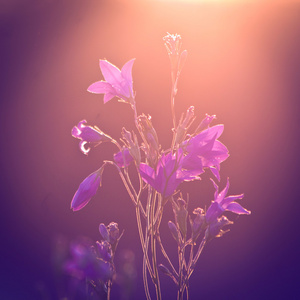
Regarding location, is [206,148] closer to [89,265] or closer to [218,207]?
[218,207]

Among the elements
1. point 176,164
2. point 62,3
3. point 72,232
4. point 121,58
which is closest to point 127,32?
point 121,58

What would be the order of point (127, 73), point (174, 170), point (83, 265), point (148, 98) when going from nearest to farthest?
point (83, 265) → point (174, 170) → point (127, 73) → point (148, 98)

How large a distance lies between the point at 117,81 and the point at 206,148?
0.74 feet

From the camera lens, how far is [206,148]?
2.31ft

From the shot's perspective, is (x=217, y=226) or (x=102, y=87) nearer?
(x=217, y=226)

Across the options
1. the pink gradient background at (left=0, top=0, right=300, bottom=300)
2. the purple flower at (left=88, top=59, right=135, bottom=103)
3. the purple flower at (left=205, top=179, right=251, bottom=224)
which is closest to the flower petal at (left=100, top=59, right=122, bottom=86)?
the purple flower at (left=88, top=59, right=135, bottom=103)

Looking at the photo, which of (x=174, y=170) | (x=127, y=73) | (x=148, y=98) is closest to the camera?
(x=174, y=170)

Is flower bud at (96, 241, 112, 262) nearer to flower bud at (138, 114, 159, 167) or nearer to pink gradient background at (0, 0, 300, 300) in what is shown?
flower bud at (138, 114, 159, 167)

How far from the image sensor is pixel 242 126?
211 cm

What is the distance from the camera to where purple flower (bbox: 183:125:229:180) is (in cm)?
70

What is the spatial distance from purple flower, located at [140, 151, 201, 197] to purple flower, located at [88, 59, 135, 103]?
0.16 m

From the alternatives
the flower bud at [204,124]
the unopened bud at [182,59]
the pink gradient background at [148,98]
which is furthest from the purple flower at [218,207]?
the pink gradient background at [148,98]

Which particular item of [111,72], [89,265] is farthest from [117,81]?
[89,265]

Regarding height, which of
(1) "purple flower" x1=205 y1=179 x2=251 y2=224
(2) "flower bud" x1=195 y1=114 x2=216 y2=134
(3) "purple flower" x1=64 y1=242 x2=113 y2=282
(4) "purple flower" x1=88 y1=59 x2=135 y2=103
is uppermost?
(4) "purple flower" x1=88 y1=59 x2=135 y2=103
